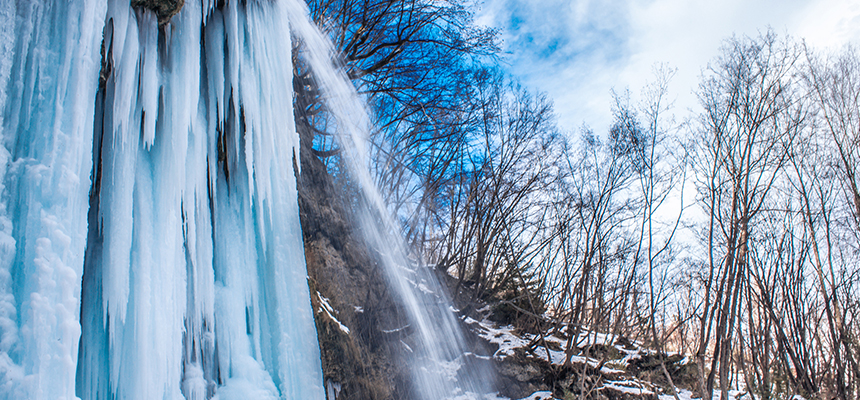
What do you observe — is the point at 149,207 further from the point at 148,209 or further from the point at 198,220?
the point at 198,220

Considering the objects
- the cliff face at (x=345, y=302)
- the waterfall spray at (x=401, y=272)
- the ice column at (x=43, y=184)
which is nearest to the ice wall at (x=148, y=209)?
the ice column at (x=43, y=184)

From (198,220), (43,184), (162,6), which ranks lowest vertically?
(43,184)

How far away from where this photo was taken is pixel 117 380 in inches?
64.3

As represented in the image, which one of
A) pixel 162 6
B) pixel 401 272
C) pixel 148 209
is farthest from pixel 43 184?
pixel 401 272

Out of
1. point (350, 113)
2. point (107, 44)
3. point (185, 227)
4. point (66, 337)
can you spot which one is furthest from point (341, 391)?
point (350, 113)

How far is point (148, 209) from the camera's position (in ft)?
6.13

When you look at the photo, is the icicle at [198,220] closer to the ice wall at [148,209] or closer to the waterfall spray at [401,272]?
the ice wall at [148,209]

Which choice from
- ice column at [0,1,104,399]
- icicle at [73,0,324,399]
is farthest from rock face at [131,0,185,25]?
ice column at [0,1,104,399]

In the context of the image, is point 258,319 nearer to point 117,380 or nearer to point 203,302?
point 203,302

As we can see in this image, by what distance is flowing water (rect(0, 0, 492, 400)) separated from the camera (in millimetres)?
1396

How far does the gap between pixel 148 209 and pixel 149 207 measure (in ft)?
0.04

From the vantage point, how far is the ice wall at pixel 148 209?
1.40 m

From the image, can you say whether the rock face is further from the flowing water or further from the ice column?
the ice column

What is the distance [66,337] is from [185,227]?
891 mm
